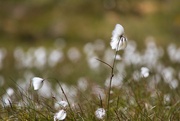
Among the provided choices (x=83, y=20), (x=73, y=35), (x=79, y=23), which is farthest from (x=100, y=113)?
(x=83, y=20)

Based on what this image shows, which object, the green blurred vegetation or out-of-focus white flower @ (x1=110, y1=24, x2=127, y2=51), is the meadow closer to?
the green blurred vegetation

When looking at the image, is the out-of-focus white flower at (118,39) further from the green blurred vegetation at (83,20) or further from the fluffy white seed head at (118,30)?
the green blurred vegetation at (83,20)

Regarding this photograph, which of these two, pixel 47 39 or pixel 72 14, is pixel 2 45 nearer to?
pixel 47 39

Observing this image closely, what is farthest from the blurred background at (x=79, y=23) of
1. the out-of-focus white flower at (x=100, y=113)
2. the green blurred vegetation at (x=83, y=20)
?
the out-of-focus white flower at (x=100, y=113)

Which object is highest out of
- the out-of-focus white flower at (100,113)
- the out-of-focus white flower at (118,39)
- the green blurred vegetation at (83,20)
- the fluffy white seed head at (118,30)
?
the fluffy white seed head at (118,30)

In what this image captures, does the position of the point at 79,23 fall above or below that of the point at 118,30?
below

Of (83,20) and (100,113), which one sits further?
(83,20)

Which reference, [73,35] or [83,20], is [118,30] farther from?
[83,20]

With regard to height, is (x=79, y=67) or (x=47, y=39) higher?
(x=79, y=67)

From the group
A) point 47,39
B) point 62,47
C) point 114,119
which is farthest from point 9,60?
point 114,119
